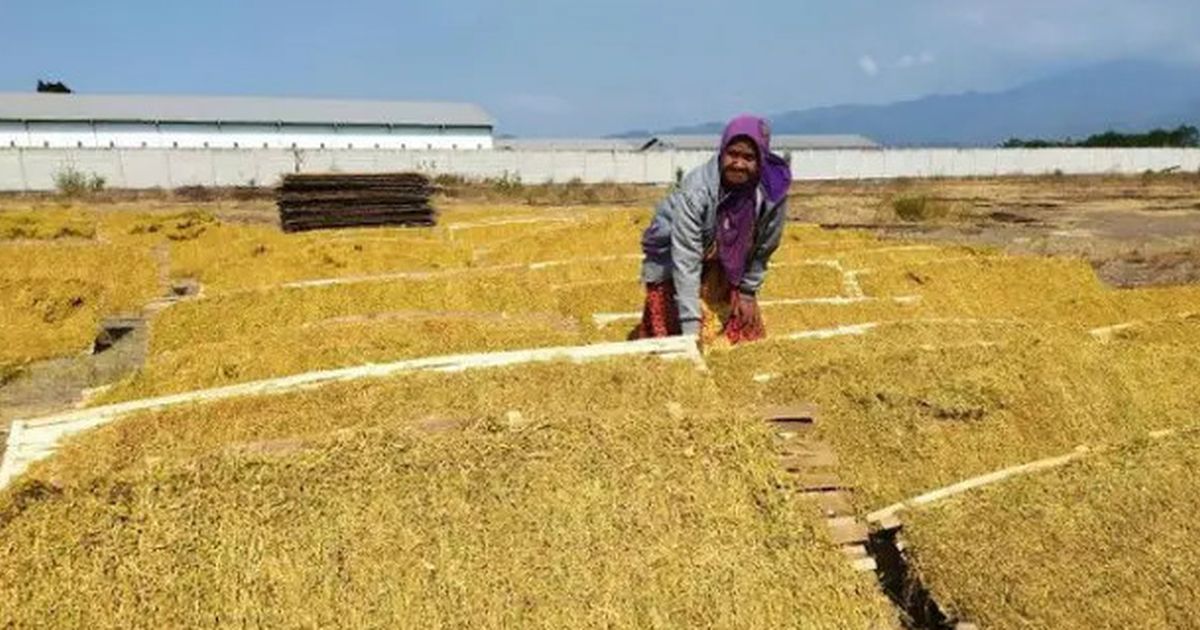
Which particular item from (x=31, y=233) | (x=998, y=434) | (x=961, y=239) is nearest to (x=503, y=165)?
(x=961, y=239)

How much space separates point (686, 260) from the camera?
628cm

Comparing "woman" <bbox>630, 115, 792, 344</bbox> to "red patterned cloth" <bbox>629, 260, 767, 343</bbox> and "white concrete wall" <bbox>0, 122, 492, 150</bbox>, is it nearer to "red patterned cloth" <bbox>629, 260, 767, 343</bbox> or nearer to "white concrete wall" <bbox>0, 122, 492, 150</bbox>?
"red patterned cloth" <bbox>629, 260, 767, 343</bbox>

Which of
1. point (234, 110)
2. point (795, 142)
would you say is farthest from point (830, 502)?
point (795, 142)

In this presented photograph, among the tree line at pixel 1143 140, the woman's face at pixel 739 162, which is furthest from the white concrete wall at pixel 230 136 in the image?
the woman's face at pixel 739 162

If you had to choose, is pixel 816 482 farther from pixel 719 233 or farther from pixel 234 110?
pixel 234 110

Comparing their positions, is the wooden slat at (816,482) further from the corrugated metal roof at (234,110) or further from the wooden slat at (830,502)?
the corrugated metal roof at (234,110)

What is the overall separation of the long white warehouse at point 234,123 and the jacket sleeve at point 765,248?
1924 inches

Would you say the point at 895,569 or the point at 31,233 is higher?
the point at 31,233

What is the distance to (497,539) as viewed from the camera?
162 inches

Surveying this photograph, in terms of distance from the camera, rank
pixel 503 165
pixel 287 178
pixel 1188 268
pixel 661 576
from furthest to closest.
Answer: pixel 503 165
pixel 287 178
pixel 1188 268
pixel 661 576

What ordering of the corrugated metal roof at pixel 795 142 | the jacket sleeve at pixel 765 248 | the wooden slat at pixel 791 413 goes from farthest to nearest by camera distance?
the corrugated metal roof at pixel 795 142, the jacket sleeve at pixel 765 248, the wooden slat at pixel 791 413

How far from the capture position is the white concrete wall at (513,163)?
3856 centimetres

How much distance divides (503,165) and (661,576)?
1701 inches

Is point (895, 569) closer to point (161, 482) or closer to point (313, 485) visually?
point (313, 485)
